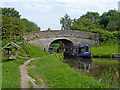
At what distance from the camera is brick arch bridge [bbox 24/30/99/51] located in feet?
81.2

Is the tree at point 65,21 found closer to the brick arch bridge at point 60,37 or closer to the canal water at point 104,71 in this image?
the brick arch bridge at point 60,37

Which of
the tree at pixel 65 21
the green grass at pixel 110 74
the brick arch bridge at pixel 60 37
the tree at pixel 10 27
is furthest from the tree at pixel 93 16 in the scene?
the green grass at pixel 110 74

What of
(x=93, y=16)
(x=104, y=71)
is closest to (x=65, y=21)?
(x=93, y=16)

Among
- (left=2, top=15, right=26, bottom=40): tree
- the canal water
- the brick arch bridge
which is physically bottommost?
the canal water

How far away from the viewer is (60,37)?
26.4 m

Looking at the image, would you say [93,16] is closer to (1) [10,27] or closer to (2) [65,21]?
(2) [65,21]

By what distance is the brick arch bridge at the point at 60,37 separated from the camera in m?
24.8

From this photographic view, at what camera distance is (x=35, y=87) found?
6.85m

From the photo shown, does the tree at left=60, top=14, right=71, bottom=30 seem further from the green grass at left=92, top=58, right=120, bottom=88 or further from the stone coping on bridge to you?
the green grass at left=92, top=58, right=120, bottom=88

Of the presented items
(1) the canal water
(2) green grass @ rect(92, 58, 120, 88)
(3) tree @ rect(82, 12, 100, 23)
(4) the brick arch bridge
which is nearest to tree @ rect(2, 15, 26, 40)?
(4) the brick arch bridge

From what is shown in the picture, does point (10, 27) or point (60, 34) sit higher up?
point (10, 27)

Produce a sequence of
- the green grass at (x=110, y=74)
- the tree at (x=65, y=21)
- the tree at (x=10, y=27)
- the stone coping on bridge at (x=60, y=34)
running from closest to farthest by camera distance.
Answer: the green grass at (x=110, y=74) → the tree at (x=10, y=27) → the stone coping on bridge at (x=60, y=34) → the tree at (x=65, y=21)

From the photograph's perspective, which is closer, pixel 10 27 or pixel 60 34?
pixel 10 27

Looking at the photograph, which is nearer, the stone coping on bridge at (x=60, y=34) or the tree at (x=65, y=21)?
the stone coping on bridge at (x=60, y=34)
